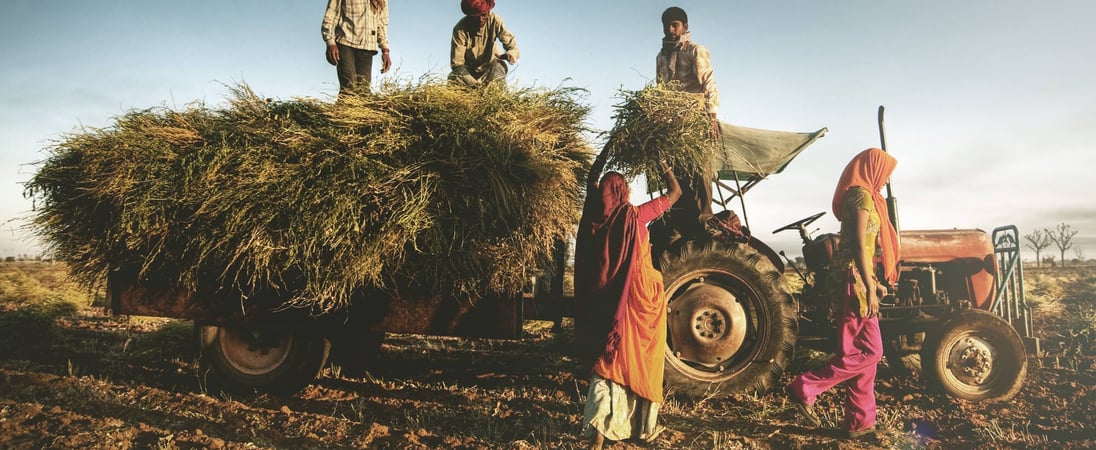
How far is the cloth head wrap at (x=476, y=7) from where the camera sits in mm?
4734

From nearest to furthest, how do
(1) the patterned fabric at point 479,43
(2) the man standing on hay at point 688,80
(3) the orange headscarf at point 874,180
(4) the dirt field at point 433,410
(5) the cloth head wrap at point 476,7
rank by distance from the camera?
(4) the dirt field at point 433,410 < (3) the orange headscarf at point 874,180 < (2) the man standing on hay at point 688,80 < (5) the cloth head wrap at point 476,7 < (1) the patterned fabric at point 479,43

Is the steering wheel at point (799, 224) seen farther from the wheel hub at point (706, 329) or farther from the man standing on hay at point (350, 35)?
the man standing on hay at point (350, 35)

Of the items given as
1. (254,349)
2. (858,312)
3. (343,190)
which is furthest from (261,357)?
(858,312)

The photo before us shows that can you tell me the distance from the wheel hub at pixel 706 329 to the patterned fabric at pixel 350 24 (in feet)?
12.0

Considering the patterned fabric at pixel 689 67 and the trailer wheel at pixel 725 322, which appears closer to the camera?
the trailer wheel at pixel 725 322

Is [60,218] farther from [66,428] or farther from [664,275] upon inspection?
[664,275]

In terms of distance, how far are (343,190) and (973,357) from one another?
5060 mm

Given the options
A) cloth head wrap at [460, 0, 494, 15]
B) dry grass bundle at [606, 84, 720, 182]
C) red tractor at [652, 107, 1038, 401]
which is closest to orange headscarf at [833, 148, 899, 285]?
red tractor at [652, 107, 1038, 401]

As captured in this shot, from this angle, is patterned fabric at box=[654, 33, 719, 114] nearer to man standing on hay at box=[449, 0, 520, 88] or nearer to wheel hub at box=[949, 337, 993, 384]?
man standing on hay at box=[449, 0, 520, 88]

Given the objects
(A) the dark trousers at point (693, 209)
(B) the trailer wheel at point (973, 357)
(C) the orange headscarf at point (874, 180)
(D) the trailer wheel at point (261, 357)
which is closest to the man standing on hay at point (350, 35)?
(D) the trailer wheel at point (261, 357)

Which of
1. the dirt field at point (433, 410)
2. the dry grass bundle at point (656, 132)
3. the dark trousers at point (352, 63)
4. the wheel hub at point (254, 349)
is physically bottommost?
the dirt field at point (433, 410)

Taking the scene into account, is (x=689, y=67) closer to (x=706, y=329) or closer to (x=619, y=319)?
(x=706, y=329)

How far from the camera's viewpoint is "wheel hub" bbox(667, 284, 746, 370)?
391 centimetres

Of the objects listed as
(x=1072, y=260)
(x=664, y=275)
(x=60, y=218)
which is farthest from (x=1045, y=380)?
(x=1072, y=260)
